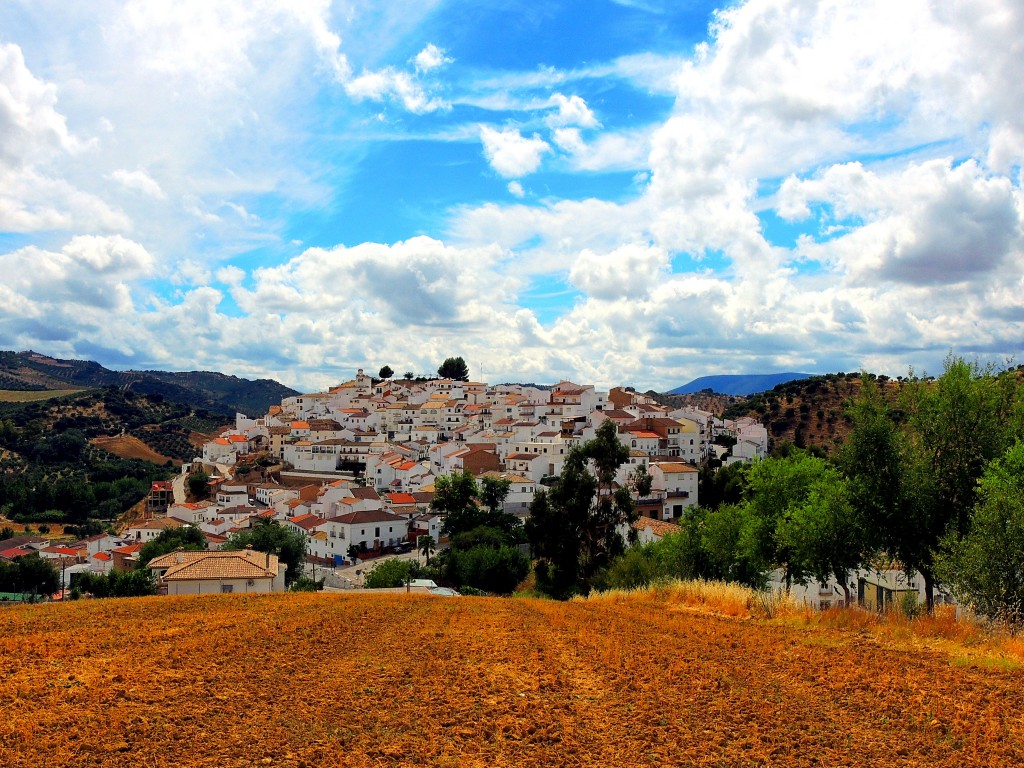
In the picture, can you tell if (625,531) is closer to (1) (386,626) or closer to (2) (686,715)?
(1) (386,626)

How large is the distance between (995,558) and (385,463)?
2621 inches

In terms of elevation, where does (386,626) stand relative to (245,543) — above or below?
above

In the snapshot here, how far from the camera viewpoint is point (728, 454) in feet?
237

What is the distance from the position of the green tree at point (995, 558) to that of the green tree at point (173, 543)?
4409 centimetres

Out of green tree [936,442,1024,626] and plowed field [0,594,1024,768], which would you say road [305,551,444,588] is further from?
green tree [936,442,1024,626]

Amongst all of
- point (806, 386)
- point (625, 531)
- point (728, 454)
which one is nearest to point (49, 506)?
point (625, 531)

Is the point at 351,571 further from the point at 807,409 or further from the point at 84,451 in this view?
the point at 84,451

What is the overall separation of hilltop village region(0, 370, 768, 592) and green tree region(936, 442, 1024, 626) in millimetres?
22247

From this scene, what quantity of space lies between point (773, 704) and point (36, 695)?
29.3 ft

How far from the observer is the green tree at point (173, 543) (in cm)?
4741

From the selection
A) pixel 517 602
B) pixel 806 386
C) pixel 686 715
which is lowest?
pixel 517 602

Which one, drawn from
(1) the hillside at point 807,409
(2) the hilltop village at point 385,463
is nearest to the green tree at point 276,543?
(2) the hilltop village at point 385,463

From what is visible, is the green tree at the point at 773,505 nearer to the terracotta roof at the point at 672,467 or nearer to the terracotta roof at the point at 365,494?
the terracotta roof at the point at 672,467

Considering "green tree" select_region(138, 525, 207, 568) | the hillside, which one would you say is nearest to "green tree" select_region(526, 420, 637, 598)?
"green tree" select_region(138, 525, 207, 568)
